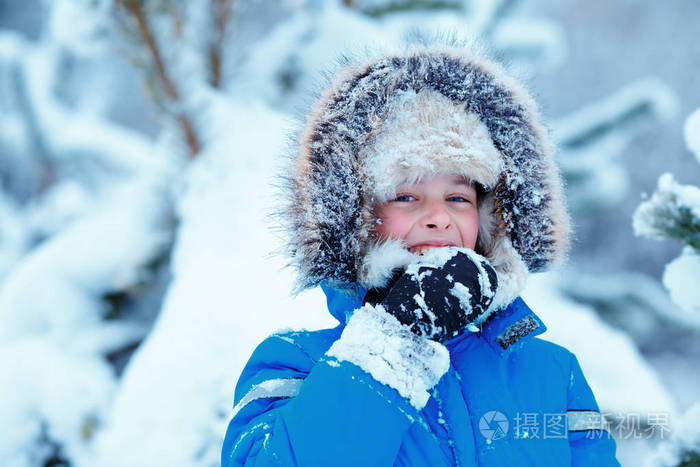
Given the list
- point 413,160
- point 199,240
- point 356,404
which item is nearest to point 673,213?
point 413,160

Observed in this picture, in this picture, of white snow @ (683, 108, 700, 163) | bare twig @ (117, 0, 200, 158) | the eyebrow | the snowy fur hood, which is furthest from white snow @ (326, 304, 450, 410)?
bare twig @ (117, 0, 200, 158)

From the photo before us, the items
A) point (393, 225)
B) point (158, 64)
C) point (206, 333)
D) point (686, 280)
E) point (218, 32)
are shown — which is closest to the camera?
point (393, 225)

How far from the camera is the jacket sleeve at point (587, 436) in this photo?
1271 mm

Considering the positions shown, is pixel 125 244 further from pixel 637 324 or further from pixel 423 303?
pixel 637 324

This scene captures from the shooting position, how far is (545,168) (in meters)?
1.49

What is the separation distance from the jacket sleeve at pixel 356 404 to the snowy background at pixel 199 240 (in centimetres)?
47

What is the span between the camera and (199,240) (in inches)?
104

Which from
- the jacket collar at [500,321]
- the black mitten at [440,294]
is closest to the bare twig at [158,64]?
the jacket collar at [500,321]

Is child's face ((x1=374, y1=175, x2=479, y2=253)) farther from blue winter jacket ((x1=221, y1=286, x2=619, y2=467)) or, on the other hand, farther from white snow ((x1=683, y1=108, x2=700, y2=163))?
white snow ((x1=683, y1=108, x2=700, y2=163))

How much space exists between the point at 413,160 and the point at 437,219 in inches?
6.3

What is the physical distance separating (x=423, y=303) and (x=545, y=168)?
64 centimetres

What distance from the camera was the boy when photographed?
43.2 inches

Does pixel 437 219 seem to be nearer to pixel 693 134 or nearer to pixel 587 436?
pixel 587 436

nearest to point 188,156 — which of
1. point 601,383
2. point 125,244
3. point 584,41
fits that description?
point 125,244
